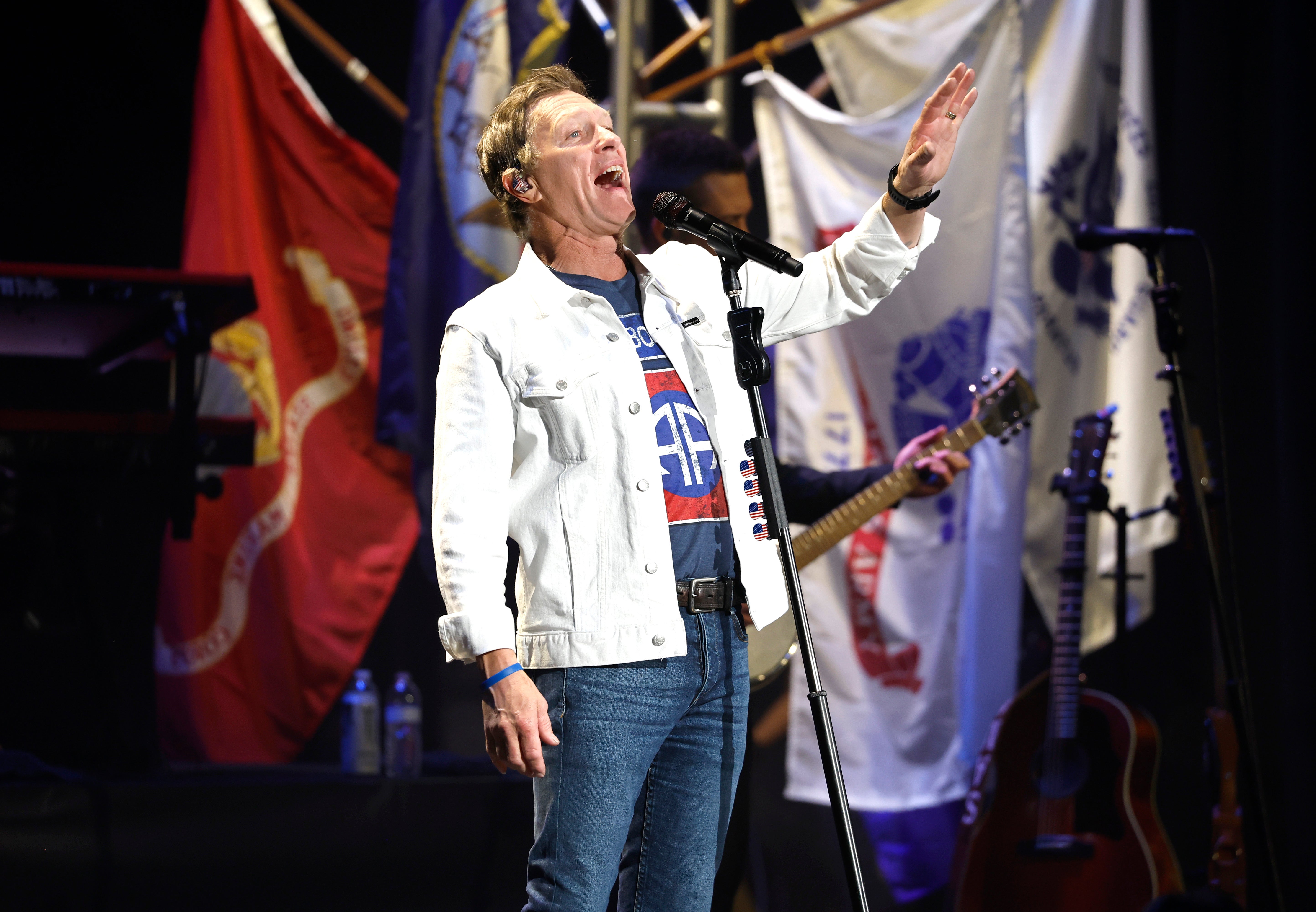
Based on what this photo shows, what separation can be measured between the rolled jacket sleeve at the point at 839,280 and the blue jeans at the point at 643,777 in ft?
1.73

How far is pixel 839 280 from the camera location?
6.12ft

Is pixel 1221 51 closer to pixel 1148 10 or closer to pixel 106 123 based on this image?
pixel 1148 10

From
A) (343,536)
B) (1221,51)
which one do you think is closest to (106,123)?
(343,536)

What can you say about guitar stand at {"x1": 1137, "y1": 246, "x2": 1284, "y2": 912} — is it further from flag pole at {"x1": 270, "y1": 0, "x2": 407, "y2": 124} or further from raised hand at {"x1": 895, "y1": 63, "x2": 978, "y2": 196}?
flag pole at {"x1": 270, "y1": 0, "x2": 407, "y2": 124}

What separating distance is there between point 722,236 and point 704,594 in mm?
488

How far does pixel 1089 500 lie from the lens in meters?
3.14

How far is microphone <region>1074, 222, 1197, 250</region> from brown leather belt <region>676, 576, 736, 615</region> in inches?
64.2

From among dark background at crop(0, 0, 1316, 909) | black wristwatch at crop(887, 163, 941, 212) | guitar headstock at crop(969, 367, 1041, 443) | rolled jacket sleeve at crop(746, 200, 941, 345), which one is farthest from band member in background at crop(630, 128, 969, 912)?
black wristwatch at crop(887, 163, 941, 212)

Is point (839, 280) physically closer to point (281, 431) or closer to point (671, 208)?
point (671, 208)

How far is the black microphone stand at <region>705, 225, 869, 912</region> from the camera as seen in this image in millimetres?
1490

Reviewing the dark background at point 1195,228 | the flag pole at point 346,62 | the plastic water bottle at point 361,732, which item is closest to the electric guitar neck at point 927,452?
the dark background at point 1195,228

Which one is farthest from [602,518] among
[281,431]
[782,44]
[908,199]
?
[281,431]

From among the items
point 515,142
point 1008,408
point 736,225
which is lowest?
point 1008,408

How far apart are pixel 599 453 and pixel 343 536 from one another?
245 centimetres
